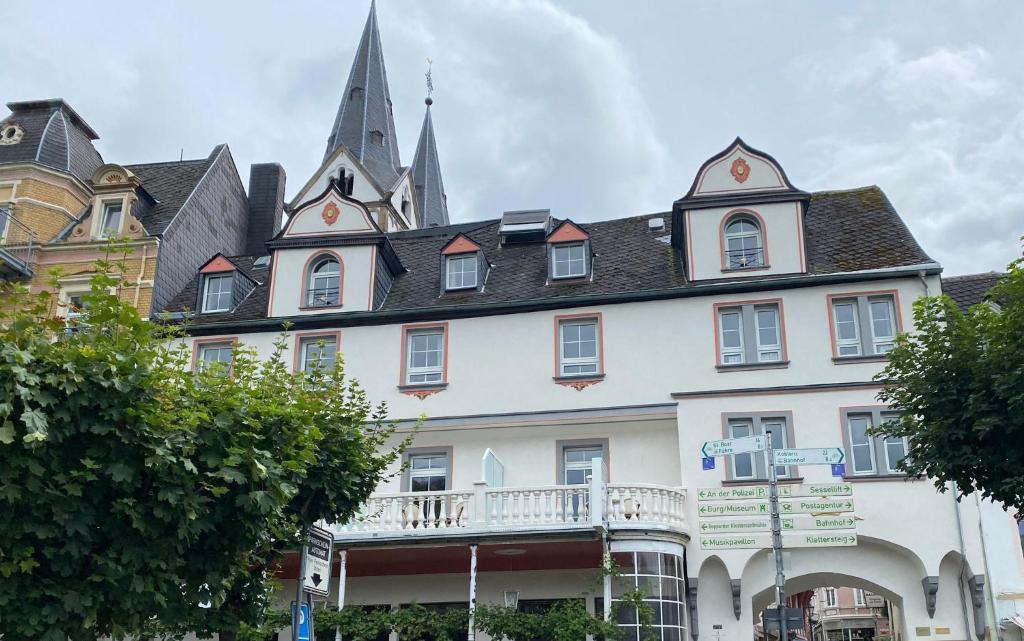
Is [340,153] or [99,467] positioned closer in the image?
[99,467]

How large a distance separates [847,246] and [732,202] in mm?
2928

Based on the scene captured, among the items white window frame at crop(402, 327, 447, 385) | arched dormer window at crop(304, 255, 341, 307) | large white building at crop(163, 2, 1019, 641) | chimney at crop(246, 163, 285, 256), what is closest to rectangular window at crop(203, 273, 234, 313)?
large white building at crop(163, 2, 1019, 641)

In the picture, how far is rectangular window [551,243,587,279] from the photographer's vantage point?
2672cm

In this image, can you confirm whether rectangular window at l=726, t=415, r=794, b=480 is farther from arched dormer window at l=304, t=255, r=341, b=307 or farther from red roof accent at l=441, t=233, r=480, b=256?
arched dormer window at l=304, t=255, r=341, b=307

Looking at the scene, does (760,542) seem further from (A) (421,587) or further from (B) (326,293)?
(B) (326,293)

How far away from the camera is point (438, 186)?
62469mm

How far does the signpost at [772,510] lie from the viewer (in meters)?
14.0

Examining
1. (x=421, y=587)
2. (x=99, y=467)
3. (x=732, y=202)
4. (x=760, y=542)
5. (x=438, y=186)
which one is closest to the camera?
(x=99, y=467)

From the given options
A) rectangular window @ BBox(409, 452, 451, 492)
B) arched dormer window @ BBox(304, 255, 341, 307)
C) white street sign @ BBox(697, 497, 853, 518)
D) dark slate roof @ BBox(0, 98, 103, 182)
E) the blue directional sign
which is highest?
dark slate roof @ BBox(0, 98, 103, 182)

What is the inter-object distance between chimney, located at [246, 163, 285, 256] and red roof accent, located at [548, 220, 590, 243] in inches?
499

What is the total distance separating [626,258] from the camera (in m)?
27.2

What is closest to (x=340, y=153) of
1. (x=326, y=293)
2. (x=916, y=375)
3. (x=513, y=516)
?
(x=326, y=293)

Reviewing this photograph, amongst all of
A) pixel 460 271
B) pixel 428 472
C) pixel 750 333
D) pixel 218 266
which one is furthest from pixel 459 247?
pixel 750 333

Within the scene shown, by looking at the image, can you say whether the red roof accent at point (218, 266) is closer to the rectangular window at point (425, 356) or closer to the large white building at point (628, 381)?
the large white building at point (628, 381)
